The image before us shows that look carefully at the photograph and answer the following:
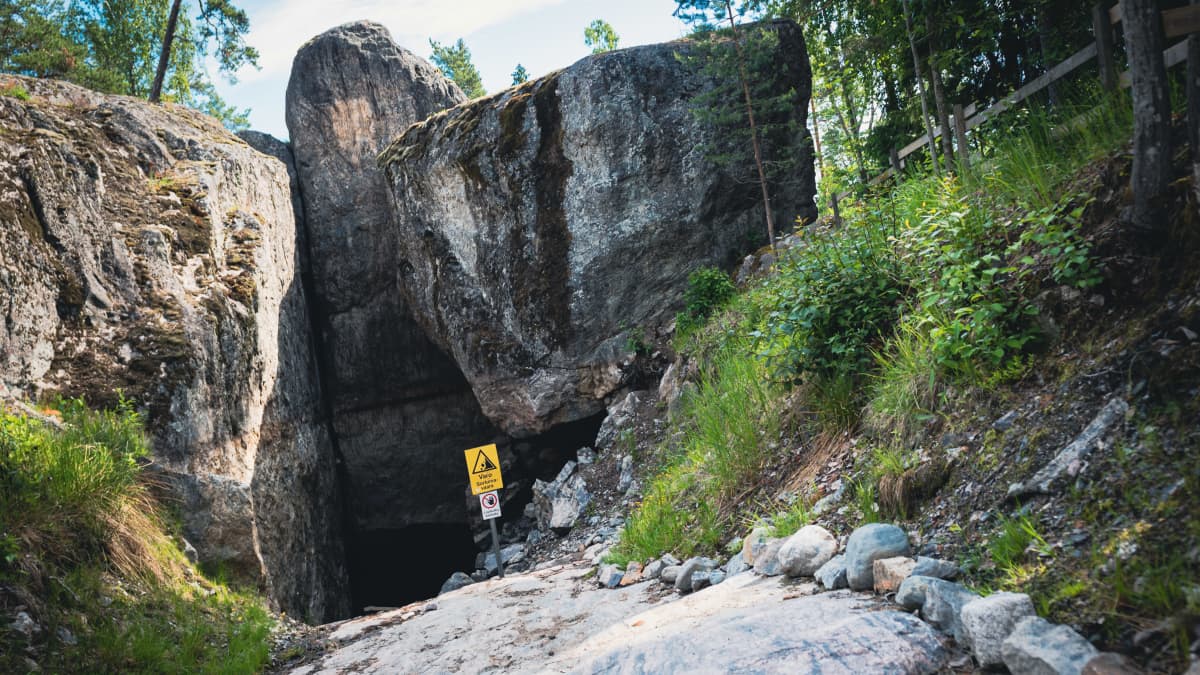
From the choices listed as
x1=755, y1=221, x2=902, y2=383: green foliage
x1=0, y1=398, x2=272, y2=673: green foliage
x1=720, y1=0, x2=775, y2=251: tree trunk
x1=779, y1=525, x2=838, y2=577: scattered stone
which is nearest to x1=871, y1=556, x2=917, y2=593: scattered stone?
x1=779, y1=525, x2=838, y2=577: scattered stone

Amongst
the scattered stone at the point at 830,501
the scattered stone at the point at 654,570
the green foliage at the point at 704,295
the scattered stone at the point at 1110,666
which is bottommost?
the scattered stone at the point at 654,570

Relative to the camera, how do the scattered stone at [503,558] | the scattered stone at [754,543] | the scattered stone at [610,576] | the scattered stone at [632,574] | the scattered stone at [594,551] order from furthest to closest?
the scattered stone at [503,558] < the scattered stone at [594,551] < the scattered stone at [610,576] < the scattered stone at [632,574] < the scattered stone at [754,543]

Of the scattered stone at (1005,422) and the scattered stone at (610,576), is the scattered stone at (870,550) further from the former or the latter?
the scattered stone at (610,576)

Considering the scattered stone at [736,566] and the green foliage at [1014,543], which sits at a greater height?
the green foliage at [1014,543]

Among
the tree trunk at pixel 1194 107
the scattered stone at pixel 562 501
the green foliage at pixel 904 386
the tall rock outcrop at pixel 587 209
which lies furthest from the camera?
the tall rock outcrop at pixel 587 209

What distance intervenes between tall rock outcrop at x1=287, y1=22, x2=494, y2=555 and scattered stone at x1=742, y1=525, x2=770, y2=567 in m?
13.3

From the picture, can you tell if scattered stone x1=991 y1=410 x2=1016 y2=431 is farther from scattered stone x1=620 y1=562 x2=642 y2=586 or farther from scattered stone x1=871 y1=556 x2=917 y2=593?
scattered stone x1=620 y1=562 x2=642 y2=586

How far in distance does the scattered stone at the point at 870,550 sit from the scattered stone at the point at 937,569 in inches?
11.5

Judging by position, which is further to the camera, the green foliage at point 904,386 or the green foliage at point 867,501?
the green foliage at point 904,386

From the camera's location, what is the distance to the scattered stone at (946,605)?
8.04ft

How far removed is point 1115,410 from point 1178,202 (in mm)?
1053

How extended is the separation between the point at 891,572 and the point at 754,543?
1.44 metres

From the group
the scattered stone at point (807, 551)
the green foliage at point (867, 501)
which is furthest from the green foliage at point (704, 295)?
the scattered stone at point (807, 551)

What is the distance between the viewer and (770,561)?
3.93 m
